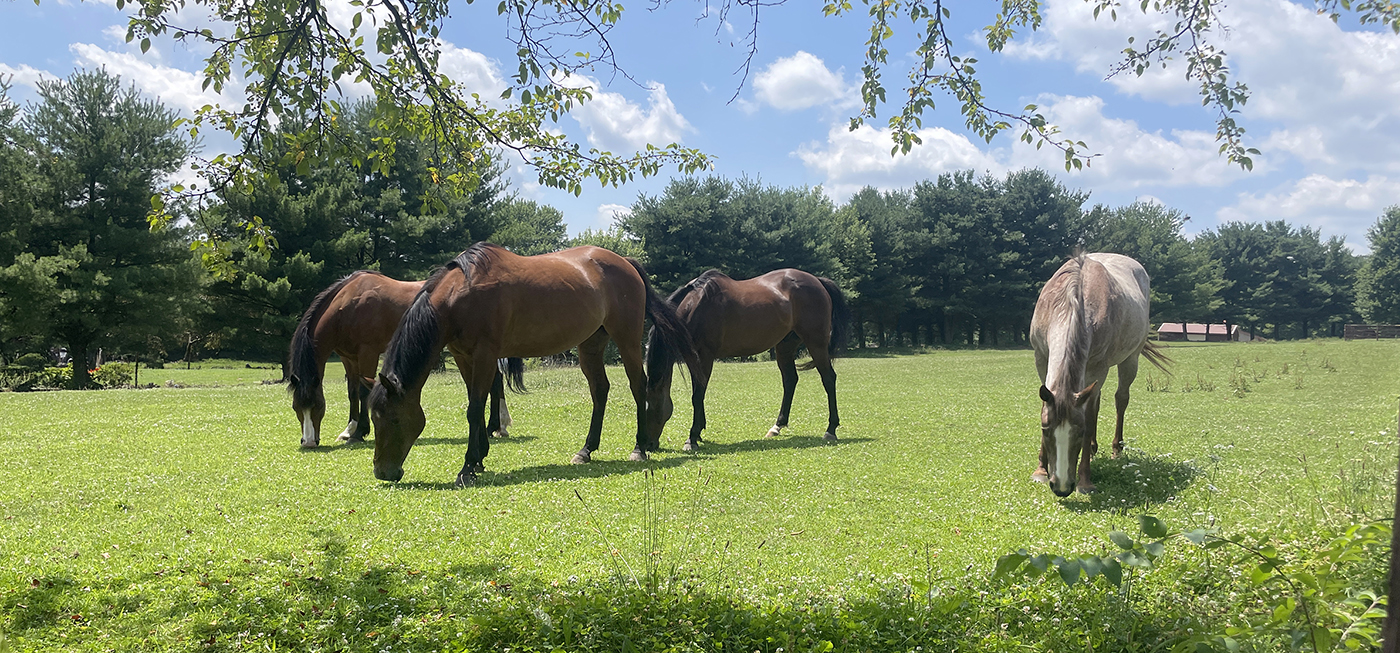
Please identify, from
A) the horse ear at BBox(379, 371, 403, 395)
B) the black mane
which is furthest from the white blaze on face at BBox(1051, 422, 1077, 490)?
the horse ear at BBox(379, 371, 403, 395)

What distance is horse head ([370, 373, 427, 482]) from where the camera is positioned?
7.41m

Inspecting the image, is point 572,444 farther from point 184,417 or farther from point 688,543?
point 184,417

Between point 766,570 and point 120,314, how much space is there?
108 ft

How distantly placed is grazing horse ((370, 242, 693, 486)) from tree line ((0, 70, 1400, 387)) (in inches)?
42.0

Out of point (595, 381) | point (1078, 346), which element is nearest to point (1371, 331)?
point (1078, 346)

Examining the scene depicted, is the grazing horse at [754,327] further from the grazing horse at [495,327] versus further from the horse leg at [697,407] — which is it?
the grazing horse at [495,327]

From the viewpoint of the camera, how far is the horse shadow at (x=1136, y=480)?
6.53 meters

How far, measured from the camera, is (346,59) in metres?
5.55

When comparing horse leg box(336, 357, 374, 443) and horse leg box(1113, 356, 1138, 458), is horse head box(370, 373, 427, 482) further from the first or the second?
horse leg box(1113, 356, 1138, 458)

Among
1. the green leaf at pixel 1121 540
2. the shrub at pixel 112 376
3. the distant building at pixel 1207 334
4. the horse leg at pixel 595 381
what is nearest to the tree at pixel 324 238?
the shrub at pixel 112 376

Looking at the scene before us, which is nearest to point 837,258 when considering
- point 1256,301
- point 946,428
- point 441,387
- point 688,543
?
point 441,387

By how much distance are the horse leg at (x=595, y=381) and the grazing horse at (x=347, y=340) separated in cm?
183

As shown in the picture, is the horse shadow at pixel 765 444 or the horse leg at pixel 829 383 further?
the horse leg at pixel 829 383

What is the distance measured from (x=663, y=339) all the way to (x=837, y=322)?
382 cm
